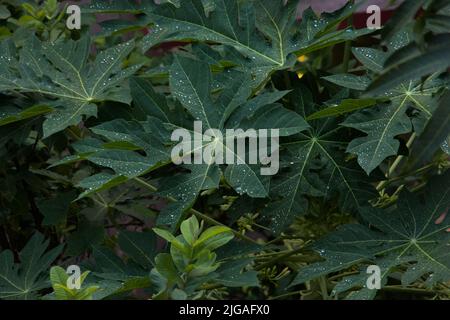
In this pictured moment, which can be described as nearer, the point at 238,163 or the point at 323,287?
the point at 238,163

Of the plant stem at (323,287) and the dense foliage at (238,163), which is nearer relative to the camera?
the dense foliage at (238,163)

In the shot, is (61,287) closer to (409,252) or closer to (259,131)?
(259,131)

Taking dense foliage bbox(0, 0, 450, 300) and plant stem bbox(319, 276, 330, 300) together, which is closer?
dense foliage bbox(0, 0, 450, 300)

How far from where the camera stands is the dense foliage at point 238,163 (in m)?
1.59

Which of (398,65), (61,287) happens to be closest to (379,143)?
(398,65)

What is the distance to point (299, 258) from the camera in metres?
1.90

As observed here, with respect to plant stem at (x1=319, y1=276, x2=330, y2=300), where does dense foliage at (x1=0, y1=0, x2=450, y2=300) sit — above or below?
above

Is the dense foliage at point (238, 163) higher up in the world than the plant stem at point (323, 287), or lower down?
higher up

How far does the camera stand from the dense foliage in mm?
1588

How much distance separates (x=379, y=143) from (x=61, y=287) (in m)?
0.62

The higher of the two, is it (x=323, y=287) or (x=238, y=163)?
(x=238, y=163)

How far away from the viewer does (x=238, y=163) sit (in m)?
1.62
